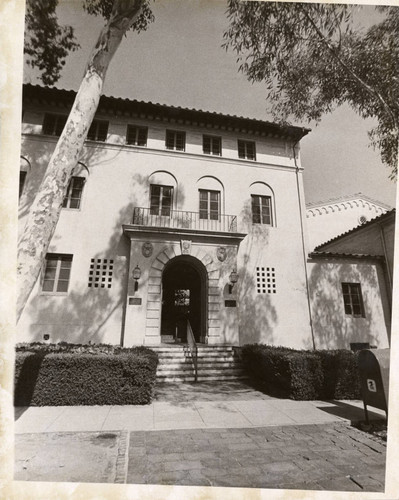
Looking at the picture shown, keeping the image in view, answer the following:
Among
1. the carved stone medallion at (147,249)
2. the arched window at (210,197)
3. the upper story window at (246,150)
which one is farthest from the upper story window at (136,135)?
the carved stone medallion at (147,249)

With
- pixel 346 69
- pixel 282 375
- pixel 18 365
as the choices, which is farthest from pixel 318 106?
pixel 18 365

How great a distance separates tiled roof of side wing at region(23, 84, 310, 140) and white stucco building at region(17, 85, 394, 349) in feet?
0.16

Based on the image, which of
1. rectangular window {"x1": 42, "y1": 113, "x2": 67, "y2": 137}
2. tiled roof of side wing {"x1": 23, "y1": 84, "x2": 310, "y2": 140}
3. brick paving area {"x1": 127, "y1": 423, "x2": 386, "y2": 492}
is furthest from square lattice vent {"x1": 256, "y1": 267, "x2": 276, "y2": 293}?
rectangular window {"x1": 42, "y1": 113, "x2": 67, "y2": 137}

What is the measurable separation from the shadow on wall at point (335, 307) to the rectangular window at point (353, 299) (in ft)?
0.63

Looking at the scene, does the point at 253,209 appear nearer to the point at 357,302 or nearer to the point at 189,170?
the point at 189,170

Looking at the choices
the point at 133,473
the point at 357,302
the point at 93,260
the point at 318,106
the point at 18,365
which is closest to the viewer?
the point at 133,473

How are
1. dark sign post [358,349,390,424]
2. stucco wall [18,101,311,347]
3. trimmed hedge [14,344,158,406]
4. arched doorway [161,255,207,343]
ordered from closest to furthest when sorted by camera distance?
dark sign post [358,349,390,424], trimmed hedge [14,344,158,406], stucco wall [18,101,311,347], arched doorway [161,255,207,343]

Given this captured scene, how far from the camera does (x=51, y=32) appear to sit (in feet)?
17.7

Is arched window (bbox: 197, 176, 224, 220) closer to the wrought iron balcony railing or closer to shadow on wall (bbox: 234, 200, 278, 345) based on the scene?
the wrought iron balcony railing

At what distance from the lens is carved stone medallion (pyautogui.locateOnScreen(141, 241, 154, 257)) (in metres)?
11.1

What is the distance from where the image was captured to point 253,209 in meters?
13.0

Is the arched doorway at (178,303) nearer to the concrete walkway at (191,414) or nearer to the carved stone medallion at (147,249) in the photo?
the carved stone medallion at (147,249)

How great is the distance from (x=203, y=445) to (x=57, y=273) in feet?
29.2

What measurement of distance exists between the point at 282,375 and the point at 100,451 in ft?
16.2
